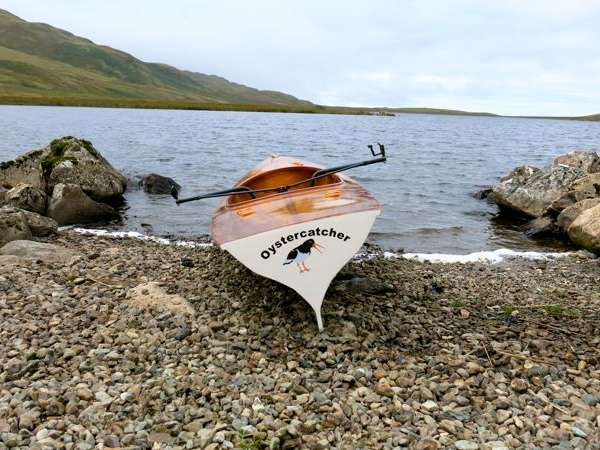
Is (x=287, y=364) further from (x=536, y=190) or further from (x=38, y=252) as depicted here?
(x=536, y=190)

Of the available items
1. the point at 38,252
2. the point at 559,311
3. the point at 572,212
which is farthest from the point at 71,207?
the point at 572,212

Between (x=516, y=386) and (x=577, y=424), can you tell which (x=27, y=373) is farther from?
(x=577, y=424)

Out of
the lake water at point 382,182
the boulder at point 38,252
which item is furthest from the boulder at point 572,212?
the boulder at point 38,252

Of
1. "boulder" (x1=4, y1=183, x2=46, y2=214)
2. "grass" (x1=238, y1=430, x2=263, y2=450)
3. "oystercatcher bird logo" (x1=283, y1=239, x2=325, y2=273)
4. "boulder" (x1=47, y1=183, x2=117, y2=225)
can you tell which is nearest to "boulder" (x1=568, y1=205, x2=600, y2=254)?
"oystercatcher bird logo" (x1=283, y1=239, x2=325, y2=273)

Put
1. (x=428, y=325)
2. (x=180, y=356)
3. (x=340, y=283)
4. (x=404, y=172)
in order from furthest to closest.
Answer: (x=404, y=172)
(x=340, y=283)
(x=428, y=325)
(x=180, y=356)

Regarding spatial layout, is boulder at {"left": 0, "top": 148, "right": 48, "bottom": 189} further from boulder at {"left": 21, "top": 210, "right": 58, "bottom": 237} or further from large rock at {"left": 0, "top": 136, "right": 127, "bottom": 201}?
boulder at {"left": 21, "top": 210, "right": 58, "bottom": 237}

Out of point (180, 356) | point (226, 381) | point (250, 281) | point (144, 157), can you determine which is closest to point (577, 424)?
point (226, 381)

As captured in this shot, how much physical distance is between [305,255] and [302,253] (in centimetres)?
6

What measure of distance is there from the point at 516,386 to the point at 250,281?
5.40 meters

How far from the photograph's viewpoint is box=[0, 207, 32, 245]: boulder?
13.1m

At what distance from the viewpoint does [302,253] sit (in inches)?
326

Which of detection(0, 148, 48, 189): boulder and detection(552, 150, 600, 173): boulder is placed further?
detection(552, 150, 600, 173): boulder

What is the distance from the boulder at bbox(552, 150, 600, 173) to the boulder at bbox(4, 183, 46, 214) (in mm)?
21734

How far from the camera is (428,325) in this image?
8.42 m
